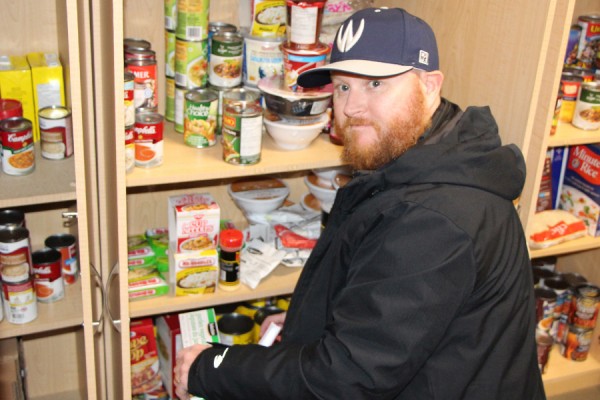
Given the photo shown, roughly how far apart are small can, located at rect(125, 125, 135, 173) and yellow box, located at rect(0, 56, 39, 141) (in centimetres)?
39

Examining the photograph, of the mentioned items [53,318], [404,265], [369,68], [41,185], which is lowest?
[53,318]

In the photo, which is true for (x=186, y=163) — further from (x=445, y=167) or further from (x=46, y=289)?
(x=445, y=167)

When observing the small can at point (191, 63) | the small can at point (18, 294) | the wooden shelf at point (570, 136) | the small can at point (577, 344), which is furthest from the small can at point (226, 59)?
the small can at point (577, 344)

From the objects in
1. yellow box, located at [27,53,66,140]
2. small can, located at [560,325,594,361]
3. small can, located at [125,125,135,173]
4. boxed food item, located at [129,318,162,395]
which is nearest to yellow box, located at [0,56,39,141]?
yellow box, located at [27,53,66,140]

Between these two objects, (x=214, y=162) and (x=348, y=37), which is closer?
(x=348, y=37)

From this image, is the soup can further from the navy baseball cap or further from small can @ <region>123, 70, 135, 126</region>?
the navy baseball cap

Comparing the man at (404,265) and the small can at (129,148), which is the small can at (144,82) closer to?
the small can at (129,148)

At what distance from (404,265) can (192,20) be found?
2.87ft

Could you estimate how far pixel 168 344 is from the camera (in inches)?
84.0

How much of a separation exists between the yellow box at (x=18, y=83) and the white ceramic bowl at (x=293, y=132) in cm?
59

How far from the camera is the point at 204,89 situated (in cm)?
187

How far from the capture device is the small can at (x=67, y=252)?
203 centimetres

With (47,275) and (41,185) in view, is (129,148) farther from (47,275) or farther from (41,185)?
(47,275)

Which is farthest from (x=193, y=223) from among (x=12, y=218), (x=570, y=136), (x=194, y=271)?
(x=570, y=136)
